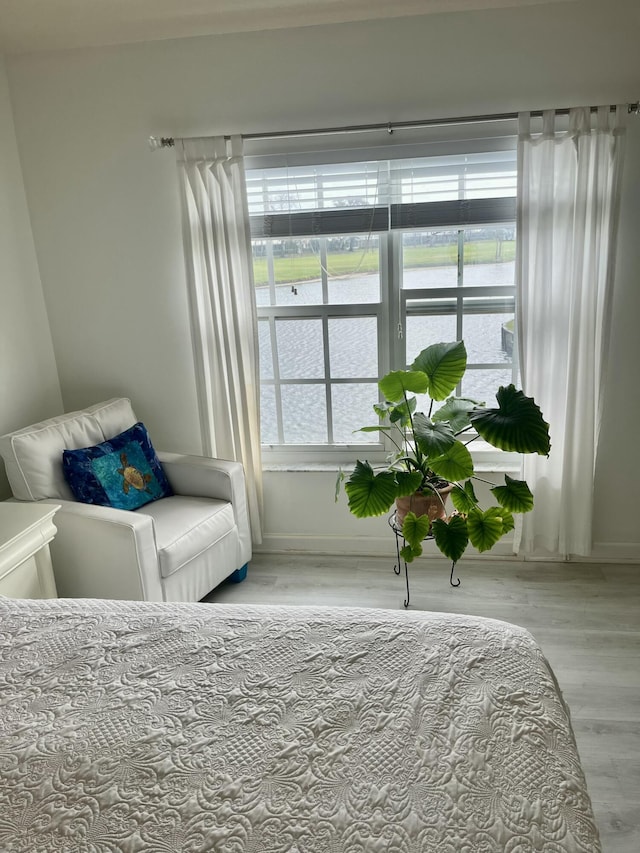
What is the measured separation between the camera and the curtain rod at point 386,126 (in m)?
2.76

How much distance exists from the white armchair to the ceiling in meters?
1.67

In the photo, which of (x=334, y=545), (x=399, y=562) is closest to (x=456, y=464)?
(x=399, y=562)

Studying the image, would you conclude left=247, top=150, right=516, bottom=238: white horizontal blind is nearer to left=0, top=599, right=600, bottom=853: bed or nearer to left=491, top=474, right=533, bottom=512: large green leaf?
left=491, top=474, right=533, bottom=512: large green leaf

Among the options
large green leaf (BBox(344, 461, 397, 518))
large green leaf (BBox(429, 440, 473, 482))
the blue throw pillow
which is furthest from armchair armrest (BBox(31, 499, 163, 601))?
large green leaf (BBox(429, 440, 473, 482))

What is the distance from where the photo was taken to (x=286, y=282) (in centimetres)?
322

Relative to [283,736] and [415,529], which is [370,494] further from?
[283,736]

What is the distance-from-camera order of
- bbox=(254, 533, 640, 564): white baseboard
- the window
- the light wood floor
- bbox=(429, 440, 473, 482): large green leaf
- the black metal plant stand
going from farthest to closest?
1. bbox=(254, 533, 640, 564): white baseboard
2. the window
3. the black metal plant stand
4. bbox=(429, 440, 473, 482): large green leaf
5. the light wood floor

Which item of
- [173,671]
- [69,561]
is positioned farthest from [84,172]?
[173,671]

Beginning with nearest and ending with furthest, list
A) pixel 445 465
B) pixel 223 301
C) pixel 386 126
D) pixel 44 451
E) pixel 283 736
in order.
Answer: pixel 283 736
pixel 445 465
pixel 44 451
pixel 386 126
pixel 223 301

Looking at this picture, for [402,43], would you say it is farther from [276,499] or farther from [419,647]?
[419,647]

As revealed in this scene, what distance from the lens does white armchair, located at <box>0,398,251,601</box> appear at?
8.27 ft

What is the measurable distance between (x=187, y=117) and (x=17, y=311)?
1.24 m

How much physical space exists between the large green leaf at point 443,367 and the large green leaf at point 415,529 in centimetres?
51

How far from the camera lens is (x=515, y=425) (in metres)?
2.42
